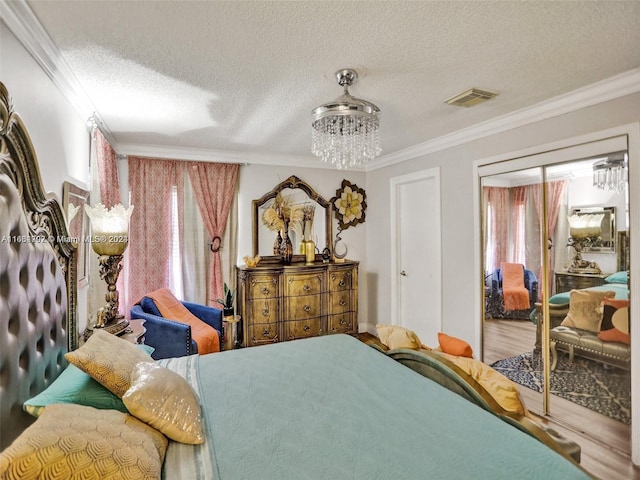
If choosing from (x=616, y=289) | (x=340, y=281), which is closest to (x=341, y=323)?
(x=340, y=281)

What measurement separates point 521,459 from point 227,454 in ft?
3.32

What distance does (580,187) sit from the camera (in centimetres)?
254

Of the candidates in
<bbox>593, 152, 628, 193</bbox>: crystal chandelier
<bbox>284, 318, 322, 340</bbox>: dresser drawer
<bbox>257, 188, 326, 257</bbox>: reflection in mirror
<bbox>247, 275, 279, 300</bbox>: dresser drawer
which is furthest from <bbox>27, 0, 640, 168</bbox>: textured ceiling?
<bbox>284, 318, 322, 340</bbox>: dresser drawer

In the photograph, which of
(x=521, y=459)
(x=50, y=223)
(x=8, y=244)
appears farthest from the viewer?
(x=50, y=223)

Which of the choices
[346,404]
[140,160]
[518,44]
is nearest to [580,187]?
[518,44]

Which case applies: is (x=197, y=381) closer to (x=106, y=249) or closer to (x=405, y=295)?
(x=106, y=249)

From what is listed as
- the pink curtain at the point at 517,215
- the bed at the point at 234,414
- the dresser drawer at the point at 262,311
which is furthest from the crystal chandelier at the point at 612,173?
the dresser drawer at the point at 262,311

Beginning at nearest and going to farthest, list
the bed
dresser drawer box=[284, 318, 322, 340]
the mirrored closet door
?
1. the bed
2. the mirrored closet door
3. dresser drawer box=[284, 318, 322, 340]

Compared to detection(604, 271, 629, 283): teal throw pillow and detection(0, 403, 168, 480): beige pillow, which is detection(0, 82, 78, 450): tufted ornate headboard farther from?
detection(604, 271, 629, 283): teal throw pillow

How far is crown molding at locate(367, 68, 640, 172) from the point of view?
223 centimetres

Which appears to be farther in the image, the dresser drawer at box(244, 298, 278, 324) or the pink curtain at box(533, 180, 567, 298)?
the dresser drawer at box(244, 298, 278, 324)

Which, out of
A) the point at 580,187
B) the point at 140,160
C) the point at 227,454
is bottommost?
the point at 227,454

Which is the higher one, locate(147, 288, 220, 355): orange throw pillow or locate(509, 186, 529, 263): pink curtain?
locate(509, 186, 529, 263): pink curtain

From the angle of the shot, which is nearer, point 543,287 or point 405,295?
point 543,287
